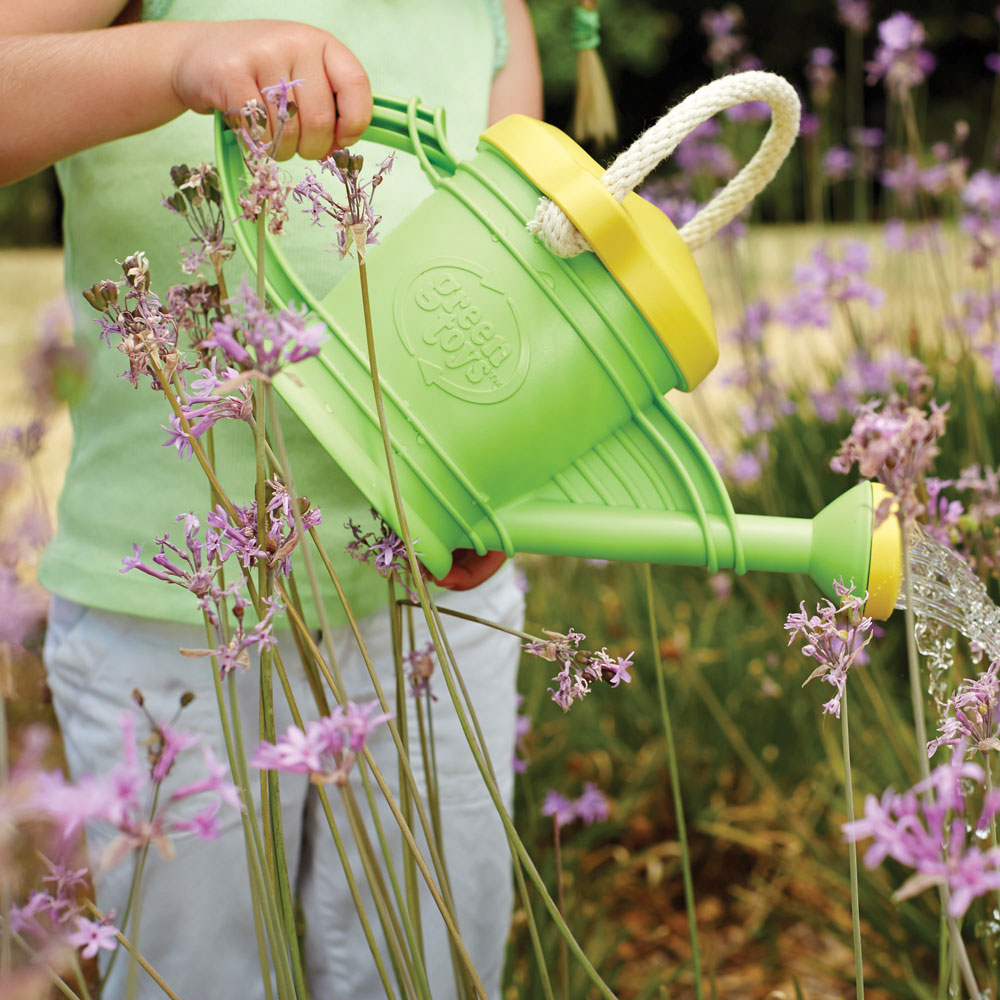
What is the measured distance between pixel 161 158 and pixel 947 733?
723mm

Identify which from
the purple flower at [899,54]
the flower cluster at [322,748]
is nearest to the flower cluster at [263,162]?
the flower cluster at [322,748]

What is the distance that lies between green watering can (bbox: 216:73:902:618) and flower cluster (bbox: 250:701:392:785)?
0.23 meters

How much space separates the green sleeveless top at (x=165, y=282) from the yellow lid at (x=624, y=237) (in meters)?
0.26

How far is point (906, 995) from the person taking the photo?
3.91 ft

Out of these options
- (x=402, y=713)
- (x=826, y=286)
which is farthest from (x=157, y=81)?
(x=826, y=286)

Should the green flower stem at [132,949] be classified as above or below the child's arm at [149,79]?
below

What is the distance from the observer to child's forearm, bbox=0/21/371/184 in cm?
61

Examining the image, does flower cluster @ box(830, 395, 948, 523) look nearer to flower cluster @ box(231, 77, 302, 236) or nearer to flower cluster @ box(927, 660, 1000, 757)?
flower cluster @ box(927, 660, 1000, 757)

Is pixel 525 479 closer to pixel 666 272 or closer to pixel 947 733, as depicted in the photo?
pixel 666 272

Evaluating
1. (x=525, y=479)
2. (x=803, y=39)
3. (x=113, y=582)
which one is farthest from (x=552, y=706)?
(x=803, y=39)

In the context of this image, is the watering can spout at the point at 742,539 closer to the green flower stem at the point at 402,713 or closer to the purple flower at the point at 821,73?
the green flower stem at the point at 402,713

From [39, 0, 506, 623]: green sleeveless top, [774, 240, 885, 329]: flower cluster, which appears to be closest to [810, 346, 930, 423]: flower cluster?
[774, 240, 885, 329]: flower cluster

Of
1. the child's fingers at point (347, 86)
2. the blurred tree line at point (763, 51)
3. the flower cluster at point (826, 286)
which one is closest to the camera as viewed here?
the child's fingers at point (347, 86)

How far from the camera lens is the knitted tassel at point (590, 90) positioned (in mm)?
954
